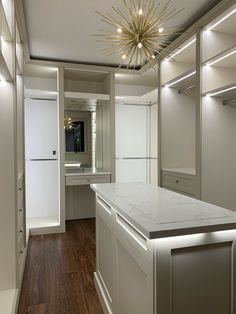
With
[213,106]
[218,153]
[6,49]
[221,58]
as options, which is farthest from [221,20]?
[6,49]

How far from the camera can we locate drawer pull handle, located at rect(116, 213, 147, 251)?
3.85ft

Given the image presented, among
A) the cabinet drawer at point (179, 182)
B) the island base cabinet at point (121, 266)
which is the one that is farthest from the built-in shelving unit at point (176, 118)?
the island base cabinet at point (121, 266)

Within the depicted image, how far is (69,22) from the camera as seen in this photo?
262 cm

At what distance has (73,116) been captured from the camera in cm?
418

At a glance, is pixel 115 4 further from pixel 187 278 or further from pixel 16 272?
pixel 16 272

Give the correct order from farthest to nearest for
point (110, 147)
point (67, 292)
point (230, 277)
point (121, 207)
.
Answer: point (110, 147)
point (67, 292)
point (121, 207)
point (230, 277)

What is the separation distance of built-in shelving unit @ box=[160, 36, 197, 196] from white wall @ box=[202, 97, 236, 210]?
0.60 metres

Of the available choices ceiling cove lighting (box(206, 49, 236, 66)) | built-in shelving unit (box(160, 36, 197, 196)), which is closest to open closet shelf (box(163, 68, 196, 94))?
built-in shelving unit (box(160, 36, 197, 196))

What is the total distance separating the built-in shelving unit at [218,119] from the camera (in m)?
2.51

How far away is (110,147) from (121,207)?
2603 mm

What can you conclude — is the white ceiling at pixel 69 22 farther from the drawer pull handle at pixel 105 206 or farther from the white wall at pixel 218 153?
the drawer pull handle at pixel 105 206

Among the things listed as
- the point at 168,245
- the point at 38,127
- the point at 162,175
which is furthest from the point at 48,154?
the point at 168,245

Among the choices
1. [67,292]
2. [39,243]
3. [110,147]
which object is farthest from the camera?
[110,147]

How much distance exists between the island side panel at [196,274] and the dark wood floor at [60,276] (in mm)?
1121
